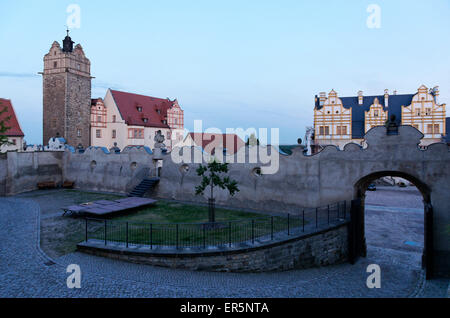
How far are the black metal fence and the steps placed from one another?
5.94 meters

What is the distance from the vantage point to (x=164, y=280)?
29.6 ft

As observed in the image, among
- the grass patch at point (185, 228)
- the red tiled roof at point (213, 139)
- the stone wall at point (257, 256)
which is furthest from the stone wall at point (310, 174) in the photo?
the red tiled roof at point (213, 139)

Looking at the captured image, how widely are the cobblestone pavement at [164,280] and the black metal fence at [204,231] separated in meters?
1.32

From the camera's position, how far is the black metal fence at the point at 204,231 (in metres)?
11.4

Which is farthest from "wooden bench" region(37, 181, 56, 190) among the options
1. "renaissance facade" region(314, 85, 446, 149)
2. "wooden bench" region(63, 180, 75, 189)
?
"renaissance facade" region(314, 85, 446, 149)

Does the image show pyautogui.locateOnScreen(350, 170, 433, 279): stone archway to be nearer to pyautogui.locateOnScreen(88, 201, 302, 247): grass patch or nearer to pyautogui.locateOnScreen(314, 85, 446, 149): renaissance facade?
pyautogui.locateOnScreen(88, 201, 302, 247): grass patch

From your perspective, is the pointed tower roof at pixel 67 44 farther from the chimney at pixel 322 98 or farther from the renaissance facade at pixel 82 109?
the chimney at pixel 322 98

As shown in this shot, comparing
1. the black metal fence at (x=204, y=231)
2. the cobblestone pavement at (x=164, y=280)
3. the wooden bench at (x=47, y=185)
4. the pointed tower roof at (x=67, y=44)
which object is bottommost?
the cobblestone pavement at (x=164, y=280)

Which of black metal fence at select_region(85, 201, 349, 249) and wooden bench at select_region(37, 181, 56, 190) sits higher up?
wooden bench at select_region(37, 181, 56, 190)

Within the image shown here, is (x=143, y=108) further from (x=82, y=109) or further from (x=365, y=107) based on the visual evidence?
(x=365, y=107)

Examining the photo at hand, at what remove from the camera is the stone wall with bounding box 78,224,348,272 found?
1019cm

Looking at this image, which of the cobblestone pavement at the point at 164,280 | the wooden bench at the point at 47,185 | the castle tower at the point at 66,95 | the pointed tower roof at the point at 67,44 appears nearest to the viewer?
the cobblestone pavement at the point at 164,280
